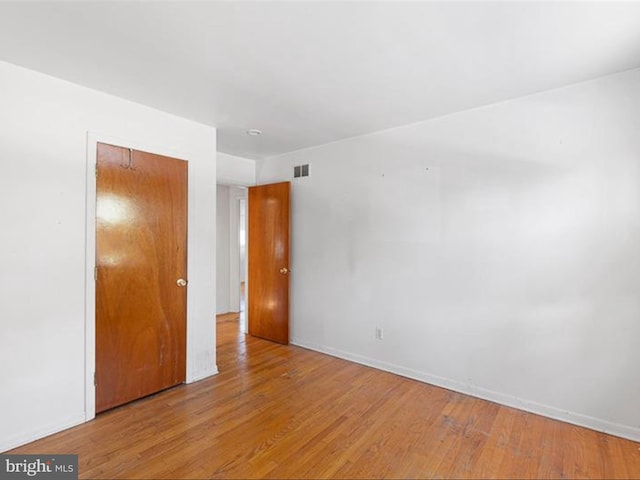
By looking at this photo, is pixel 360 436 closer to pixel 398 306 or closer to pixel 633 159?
pixel 398 306

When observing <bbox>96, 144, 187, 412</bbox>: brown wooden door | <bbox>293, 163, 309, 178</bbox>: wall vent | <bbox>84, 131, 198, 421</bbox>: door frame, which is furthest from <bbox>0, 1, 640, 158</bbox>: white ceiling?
<bbox>293, 163, 309, 178</bbox>: wall vent

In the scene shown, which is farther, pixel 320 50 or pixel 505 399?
pixel 505 399

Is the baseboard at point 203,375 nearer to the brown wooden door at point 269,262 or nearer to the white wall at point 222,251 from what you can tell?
the brown wooden door at point 269,262

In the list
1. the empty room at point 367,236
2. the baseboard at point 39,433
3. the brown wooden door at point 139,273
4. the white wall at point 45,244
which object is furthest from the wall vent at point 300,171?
the baseboard at point 39,433

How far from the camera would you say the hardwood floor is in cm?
199

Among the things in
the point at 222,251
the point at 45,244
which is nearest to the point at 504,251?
the point at 45,244

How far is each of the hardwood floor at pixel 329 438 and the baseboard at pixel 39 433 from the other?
2.4 inches

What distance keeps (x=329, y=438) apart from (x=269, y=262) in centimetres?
259

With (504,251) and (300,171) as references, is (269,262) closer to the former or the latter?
(300,171)

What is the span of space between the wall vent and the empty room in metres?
0.68

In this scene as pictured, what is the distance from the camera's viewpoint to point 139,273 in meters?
2.83

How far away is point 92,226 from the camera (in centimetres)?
255

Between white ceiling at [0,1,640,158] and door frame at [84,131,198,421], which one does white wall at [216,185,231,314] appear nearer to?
white ceiling at [0,1,640,158]

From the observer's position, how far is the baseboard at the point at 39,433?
2148 mm
